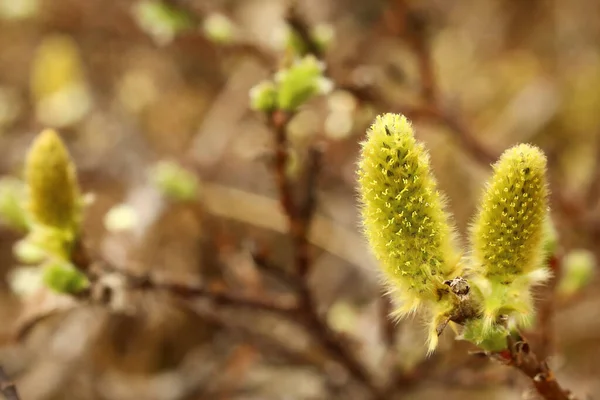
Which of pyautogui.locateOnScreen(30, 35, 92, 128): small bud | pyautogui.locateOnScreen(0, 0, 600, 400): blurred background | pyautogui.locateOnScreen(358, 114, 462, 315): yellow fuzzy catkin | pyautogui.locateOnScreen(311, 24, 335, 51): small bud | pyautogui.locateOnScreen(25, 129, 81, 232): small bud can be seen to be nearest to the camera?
pyautogui.locateOnScreen(358, 114, 462, 315): yellow fuzzy catkin

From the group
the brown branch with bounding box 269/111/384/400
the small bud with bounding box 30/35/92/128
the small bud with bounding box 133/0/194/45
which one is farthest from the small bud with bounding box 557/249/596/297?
the small bud with bounding box 30/35/92/128

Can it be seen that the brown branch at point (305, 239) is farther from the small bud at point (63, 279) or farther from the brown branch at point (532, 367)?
the brown branch at point (532, 367)

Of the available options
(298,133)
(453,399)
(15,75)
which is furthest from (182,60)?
(453,399)

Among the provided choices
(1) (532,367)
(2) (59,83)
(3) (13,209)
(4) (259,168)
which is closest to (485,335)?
(1) (532,367)

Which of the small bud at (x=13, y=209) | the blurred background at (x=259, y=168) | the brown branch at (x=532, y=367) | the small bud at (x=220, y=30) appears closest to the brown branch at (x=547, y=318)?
the blurred background at (x=259, y=168)

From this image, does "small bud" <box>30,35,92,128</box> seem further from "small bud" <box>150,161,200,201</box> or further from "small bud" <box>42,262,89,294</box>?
"small bud" <box>42,262,89,294</box>

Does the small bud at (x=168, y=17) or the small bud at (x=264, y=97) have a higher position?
the small bud at (x=168, y=17)
